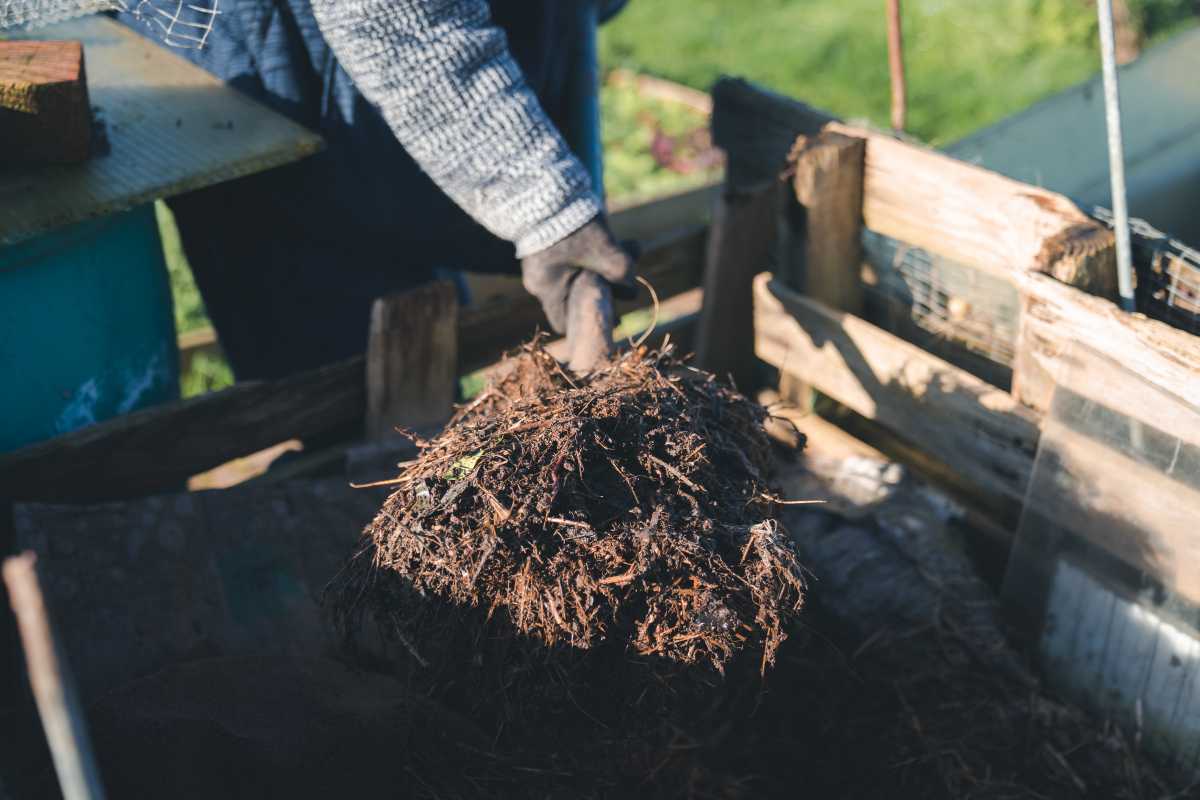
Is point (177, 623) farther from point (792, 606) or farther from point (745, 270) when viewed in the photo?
point (745, 270)

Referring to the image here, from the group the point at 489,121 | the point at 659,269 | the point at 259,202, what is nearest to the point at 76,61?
the point at 259,202

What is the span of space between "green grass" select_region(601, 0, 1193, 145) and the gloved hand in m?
3.71

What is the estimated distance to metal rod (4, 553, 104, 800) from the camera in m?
1.02

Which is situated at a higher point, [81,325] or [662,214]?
[81,325]

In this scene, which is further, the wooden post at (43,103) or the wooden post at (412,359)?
the wooden post at (412,359)

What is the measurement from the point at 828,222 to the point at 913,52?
385 centimetres

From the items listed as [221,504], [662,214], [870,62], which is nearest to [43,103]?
[221,504]

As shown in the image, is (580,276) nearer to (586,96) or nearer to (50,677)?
(586,96)

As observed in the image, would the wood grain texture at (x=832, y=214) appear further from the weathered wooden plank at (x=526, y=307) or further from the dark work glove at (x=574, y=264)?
the dark work glove at (x=574, y=264)

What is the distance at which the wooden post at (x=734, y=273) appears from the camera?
3.45m

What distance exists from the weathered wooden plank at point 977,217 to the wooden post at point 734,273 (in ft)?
1.26

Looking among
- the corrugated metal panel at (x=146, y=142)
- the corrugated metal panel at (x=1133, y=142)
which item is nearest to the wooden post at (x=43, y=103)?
the corrugated metal panel at (x=146, y=142)

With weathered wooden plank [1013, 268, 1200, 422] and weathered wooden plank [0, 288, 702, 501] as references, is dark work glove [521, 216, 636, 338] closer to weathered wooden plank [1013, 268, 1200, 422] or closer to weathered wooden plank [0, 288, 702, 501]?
weathered wooden plank [0, 288, 702, 501]

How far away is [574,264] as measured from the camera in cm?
246
